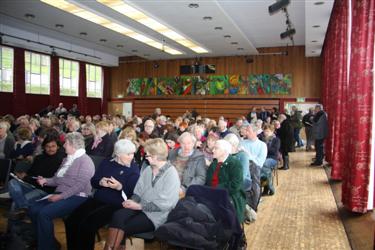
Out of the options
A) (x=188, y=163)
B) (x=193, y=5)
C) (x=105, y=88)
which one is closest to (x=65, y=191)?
(x=188, y=163)

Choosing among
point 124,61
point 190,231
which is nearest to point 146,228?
point 190,231

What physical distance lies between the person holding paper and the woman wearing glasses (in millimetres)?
1242

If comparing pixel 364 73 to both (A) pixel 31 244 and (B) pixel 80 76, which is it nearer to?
(A) pixel 31 244

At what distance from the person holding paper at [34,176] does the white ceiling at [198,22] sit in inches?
212

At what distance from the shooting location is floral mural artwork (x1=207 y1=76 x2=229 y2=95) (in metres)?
17.7

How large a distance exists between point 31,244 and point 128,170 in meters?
1.39

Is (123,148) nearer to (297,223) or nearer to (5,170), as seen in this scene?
(5,170)

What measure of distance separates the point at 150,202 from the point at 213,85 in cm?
1519

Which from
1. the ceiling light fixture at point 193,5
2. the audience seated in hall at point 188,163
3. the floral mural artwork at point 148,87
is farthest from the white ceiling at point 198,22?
the audience seated in hall at point 188,163

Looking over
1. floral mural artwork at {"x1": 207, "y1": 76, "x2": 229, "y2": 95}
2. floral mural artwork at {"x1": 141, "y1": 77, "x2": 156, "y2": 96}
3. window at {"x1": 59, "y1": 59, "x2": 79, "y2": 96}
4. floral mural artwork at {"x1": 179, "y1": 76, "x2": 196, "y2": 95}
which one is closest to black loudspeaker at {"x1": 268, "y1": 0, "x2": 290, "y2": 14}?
floral mural artwork at {"x1": 207, "y1": 76, "x2": 229, "y2": 95}

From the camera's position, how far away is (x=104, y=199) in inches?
141

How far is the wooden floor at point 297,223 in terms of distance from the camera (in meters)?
3.94

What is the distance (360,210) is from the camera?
14.3 ft

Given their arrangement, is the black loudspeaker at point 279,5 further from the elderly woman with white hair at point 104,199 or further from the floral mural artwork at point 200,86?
the floral mural artwork at point 200,86
